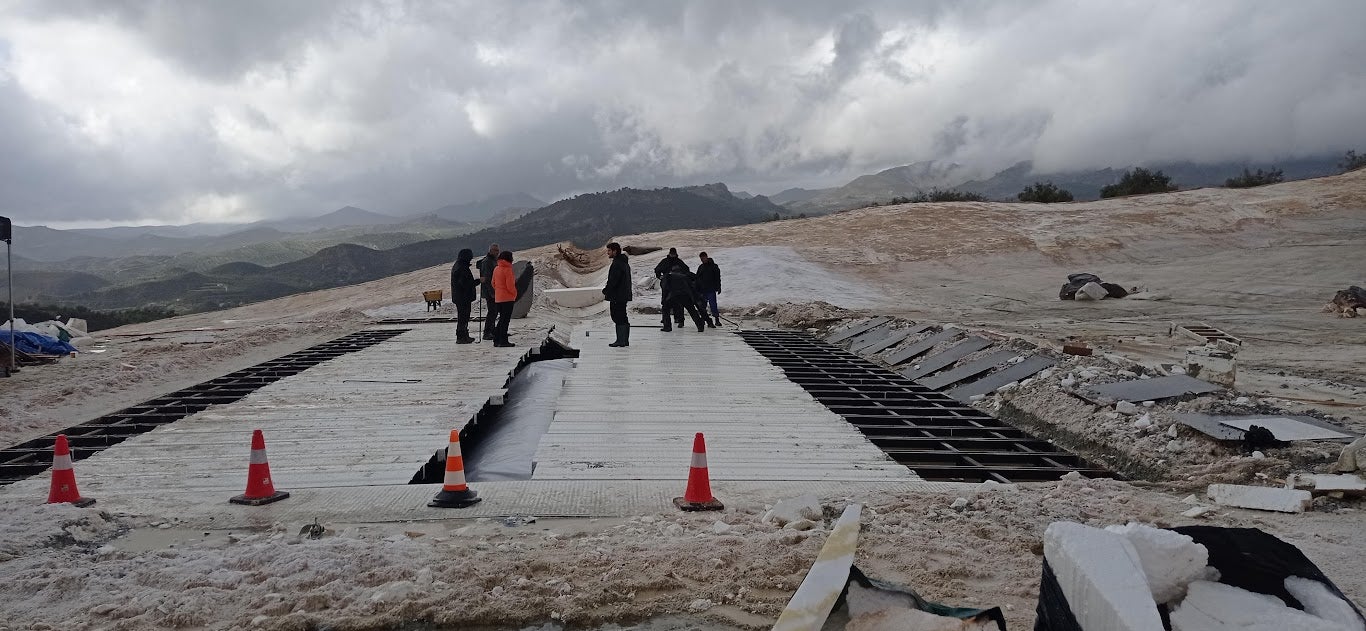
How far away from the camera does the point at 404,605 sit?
135 inches

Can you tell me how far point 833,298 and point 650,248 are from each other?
33.6 feet

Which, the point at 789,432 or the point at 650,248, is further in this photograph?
the point at 650,248

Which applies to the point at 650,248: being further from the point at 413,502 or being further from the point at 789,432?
the point at 413,502

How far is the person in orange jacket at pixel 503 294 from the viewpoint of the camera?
12477mm

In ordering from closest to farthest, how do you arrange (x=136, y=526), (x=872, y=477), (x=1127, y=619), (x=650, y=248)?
(x=1127, y=619)
(x=136, y=526)
(x=872, y=477)
(x=650, y=248)

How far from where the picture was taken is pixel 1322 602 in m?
2.41

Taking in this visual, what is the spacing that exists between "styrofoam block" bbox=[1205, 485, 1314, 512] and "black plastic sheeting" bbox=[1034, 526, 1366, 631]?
255cm

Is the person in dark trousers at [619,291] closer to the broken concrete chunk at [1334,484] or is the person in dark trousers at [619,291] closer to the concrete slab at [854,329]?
the concrete slab at [854,329]

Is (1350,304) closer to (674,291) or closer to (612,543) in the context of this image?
(674,291)

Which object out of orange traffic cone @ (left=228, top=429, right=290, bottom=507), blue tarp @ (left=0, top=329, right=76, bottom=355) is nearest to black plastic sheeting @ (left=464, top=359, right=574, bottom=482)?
orange traffic cone @ (left=228, top=429, right=290, bottom=507)

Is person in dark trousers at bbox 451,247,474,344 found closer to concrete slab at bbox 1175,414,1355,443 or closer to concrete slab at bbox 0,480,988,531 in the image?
concrete slab at bbox 0,480,988,531

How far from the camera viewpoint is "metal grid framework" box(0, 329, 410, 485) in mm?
6941

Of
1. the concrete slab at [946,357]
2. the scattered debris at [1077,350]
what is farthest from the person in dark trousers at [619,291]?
the scattered debris at [1077,350]

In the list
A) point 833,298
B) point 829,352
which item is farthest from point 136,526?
point 833,298
